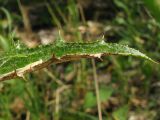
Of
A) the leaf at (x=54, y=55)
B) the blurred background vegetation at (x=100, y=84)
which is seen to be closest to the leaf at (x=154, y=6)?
the leaf at (x=54, y=55)


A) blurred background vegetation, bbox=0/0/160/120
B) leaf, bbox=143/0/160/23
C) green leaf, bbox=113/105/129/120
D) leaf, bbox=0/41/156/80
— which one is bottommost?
leaf, bbox=143/0/160/23

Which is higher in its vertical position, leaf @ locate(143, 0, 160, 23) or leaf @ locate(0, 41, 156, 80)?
leaf @ locate(0, 41, 156, 80)

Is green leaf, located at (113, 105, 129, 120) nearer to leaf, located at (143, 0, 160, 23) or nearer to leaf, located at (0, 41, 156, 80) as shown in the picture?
leaf, located at (0, 41, 156, 80)

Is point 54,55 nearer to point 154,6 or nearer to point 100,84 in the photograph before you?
point 154,6

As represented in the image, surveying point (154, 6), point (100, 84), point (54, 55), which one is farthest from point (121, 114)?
point (154, 6)

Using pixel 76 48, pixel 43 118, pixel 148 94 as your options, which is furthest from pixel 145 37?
pixel 76 48

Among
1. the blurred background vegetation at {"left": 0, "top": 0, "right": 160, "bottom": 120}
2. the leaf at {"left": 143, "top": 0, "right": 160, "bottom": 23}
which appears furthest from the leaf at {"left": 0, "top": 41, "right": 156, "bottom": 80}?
the blurred background vegetation at {"left": 0, "top": 0, "right": 160, "bottom": 120}

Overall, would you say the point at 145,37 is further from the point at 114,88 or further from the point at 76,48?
the point at 76,48

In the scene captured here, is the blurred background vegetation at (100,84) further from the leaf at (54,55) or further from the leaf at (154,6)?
the leaf at (154,6)
